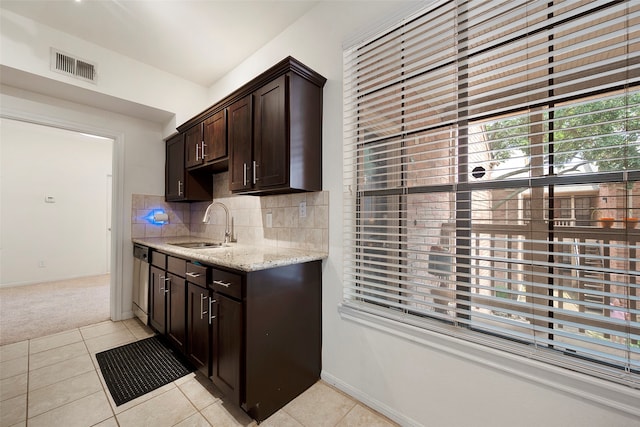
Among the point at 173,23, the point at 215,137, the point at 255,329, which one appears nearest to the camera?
the point at 255,329

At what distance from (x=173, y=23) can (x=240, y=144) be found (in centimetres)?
126

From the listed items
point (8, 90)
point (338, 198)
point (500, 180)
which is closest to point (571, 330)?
point (500, 180)

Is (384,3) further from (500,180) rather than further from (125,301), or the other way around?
(125,301)

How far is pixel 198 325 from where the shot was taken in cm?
192

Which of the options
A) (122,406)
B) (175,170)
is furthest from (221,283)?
(175,170)

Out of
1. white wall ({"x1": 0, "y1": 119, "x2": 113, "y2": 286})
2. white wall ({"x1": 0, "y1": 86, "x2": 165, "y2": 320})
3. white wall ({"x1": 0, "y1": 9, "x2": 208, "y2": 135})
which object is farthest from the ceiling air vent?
white wall ({"x1": 0, "y1": 119, "x2": 113, "y2": 286})

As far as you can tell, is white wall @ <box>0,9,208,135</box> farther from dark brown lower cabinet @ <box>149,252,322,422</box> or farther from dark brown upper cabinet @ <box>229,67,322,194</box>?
dark brown lower cabinet @ <box>149,252,322,422</box>

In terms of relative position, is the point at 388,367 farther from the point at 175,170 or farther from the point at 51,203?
the point at 51,203

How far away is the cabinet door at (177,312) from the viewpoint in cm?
209

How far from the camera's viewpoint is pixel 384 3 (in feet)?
5.51

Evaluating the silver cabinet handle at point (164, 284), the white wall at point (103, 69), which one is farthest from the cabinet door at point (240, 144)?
the white wall at point (103, 69)

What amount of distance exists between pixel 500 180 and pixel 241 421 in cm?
200

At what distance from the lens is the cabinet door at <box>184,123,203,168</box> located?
276 centimetres

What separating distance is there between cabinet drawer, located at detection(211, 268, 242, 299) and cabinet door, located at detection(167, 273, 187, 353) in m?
0.53
